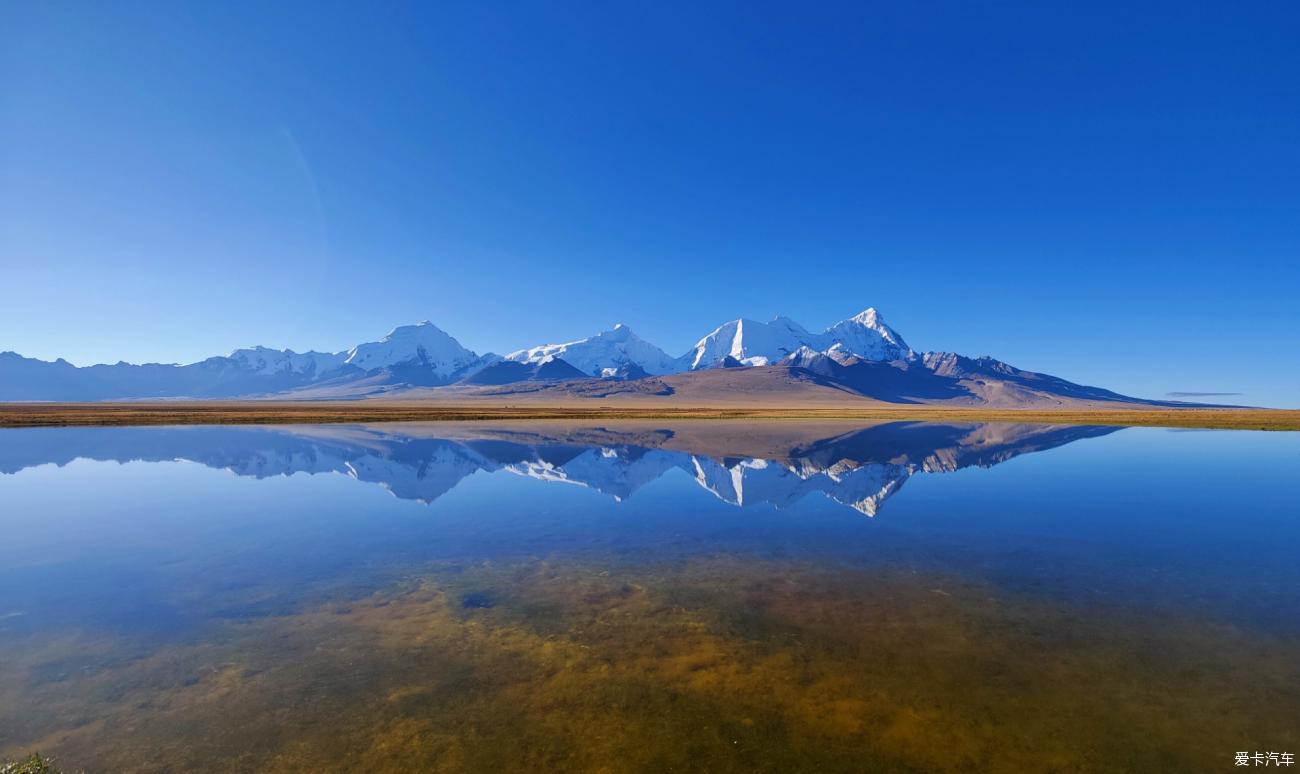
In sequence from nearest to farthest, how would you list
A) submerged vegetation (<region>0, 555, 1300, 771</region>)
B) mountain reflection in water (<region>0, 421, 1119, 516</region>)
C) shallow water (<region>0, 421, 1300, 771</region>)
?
submerged vegetation (<region>0, 555, 1300, 771</region>)
shallow water (<region>0, 421, 1300, 771</region>)
mountain reflection in water (<region>0, 421, 1119, 516</region>)

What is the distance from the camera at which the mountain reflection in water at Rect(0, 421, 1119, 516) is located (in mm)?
26844

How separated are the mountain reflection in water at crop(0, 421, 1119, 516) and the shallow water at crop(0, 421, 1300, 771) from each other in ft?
12.1

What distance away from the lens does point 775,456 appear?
39.1 metres

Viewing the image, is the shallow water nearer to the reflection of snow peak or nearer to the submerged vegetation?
the submerged vegetation

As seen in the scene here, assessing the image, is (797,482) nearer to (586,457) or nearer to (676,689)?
(586,457)

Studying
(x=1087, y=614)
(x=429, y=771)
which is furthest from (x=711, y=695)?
(x=1087, y=614)

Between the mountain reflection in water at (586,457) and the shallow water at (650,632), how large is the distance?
3.70 metres

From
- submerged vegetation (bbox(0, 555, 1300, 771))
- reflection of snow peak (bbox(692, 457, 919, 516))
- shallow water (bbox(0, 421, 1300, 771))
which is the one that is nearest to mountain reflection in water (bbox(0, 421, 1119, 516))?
reflection of snow peak (bbox(692, 457, 919, 516))

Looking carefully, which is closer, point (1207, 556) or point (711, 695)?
point (711, 695)

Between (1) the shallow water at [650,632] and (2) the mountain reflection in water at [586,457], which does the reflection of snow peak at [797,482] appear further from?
(1) the shallow water at [650,632]

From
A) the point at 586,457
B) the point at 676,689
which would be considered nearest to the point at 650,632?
the point at 676,689

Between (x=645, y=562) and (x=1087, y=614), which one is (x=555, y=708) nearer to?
(x=645, y=562)

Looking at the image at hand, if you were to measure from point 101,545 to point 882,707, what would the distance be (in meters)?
20.8

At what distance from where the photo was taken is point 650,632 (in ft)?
32.3
